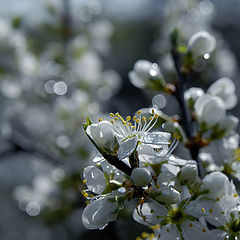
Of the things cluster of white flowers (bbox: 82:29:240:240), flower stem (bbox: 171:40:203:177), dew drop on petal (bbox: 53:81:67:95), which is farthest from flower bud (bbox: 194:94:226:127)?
dew drop on petal (bbox: 53:81:67:95)

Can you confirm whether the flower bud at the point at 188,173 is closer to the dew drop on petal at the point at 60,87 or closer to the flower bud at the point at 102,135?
the flower bud at the point at 102,135

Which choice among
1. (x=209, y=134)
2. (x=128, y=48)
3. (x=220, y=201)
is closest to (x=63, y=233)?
(x=209, y=134)

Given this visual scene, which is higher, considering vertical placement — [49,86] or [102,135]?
[102,135]

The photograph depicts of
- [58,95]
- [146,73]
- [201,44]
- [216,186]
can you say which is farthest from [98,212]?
[58,95]

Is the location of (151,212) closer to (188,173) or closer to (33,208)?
(188,173)

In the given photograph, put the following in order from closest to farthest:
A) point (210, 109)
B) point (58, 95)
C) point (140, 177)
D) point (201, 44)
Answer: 1. point (140, 177)
2. point (210, 109)
3. point (201, 44)
4. point (58, 95)

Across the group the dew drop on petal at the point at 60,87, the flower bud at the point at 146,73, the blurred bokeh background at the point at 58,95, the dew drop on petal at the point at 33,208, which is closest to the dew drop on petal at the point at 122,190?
the flower bud at the point at 146,73

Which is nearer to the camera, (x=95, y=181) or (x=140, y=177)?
(x=140, y=177)

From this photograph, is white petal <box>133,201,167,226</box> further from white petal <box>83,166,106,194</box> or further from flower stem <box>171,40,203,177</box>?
flower stem <box>171,40,203,177</box>
